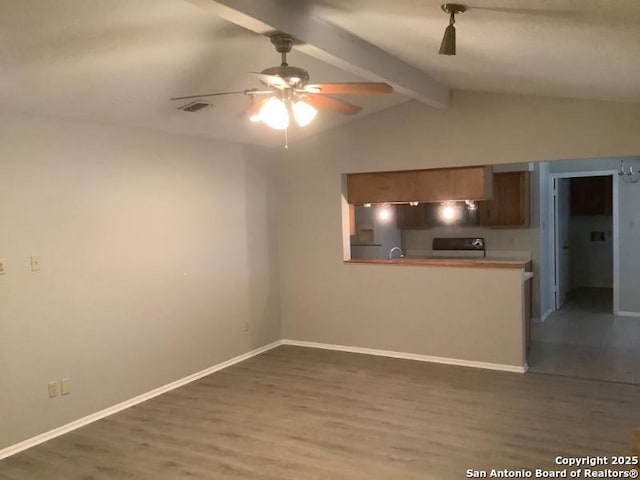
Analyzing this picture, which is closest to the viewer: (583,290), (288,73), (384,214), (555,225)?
(288,73)

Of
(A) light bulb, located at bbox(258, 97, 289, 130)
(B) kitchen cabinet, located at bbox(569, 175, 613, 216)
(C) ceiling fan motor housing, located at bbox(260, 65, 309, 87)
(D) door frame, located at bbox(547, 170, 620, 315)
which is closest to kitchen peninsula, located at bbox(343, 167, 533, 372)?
(D) door frame, located at bbox(547, 170, 620, 315)

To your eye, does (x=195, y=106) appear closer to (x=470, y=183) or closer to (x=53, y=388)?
(x=53, y=388)

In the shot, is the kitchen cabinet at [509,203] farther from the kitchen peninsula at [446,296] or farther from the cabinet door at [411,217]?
the kitchen peninsula at [446,296]

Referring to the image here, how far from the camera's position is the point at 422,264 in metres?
5.48

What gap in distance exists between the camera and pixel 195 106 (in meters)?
4.11

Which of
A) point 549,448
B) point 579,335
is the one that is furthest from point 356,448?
point 579,335

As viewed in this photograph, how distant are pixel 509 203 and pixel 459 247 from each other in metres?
0.96

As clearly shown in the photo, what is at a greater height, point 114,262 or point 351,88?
point 351,88

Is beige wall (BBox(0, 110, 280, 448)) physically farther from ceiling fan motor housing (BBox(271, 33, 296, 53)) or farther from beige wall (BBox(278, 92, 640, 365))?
ceiling fan motor housing (BBox(271, 33, 296, 53))

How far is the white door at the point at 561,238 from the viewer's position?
26.3ft

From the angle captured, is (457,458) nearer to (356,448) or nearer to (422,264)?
(356,448)

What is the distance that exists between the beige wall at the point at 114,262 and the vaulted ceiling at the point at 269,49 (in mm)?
377

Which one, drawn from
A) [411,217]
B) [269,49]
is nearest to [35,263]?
[269,49]

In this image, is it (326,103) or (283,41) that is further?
(326,103)
